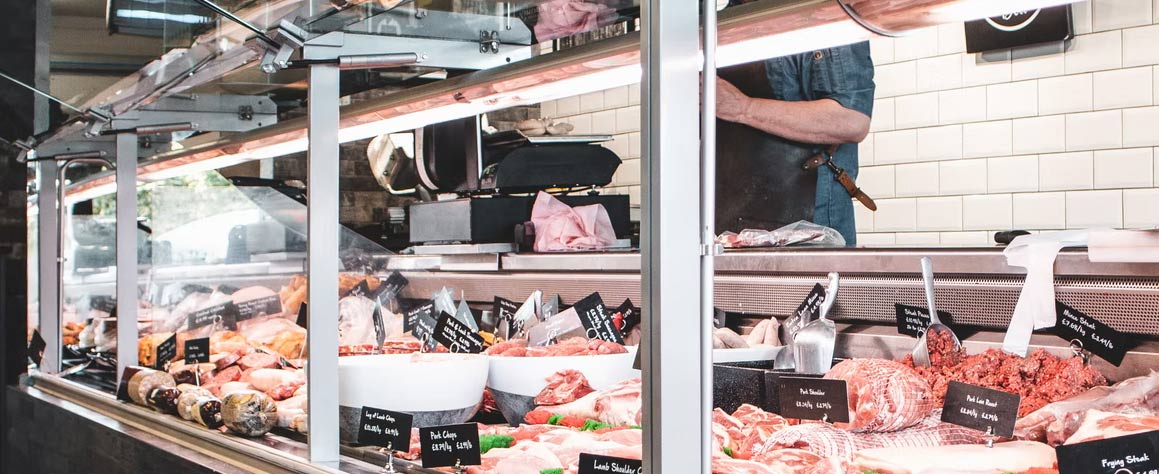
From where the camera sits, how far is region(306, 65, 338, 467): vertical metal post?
2004 millimetres

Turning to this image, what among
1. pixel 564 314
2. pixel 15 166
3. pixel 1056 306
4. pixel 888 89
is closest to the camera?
pixel 1056 306

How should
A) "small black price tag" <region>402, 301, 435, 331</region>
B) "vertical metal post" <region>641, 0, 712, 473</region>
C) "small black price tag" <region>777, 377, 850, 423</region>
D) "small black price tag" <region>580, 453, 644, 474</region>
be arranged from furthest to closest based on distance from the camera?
"small black price tag" <region>402, 301, 435, 331</region> → "small black price tag" <region>777, 377, 850, 423</region> → "small black price tag" <region>580, 453, 644, 474</region> → "vertical metal post" <region>641, 0, 712, 473</region>

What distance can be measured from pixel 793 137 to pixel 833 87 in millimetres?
228

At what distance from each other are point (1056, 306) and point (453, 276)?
2031 mm

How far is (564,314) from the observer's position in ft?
8.17

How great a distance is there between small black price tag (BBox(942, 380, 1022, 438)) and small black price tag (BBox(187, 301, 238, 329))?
2.44m

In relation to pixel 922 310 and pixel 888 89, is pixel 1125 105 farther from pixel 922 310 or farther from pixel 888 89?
pixel 922 310

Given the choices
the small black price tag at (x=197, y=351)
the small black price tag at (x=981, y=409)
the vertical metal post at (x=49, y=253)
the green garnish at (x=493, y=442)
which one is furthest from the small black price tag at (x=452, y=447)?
the vertical metal post at (x=49, y=253)

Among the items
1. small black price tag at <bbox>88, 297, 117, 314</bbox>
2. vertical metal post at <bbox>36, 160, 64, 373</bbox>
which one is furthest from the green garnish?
vertical metal post at <bbox>36, 160, 64, 373</bbox>

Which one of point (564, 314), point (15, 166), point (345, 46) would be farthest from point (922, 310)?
point (15, 166)

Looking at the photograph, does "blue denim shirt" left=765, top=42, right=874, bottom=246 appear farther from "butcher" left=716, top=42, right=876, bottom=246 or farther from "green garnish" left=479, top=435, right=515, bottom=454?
"green garnish" left=479, top=435, right=515, bottom=454

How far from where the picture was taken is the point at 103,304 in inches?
173

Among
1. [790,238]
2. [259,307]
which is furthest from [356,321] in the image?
[790,238]

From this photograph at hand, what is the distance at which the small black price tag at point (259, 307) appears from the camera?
3352 millimetres
